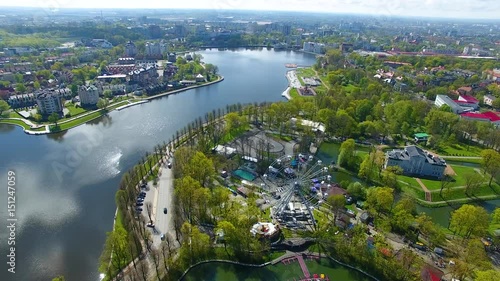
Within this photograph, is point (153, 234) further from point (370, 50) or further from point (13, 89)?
point (370, 50)

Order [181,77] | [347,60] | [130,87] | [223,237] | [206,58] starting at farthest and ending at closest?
1. [206,58]
2. [347,60]
3. [181,77]
4. [130,87]
5. [223,237]

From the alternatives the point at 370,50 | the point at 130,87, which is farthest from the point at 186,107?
the point at 370,50

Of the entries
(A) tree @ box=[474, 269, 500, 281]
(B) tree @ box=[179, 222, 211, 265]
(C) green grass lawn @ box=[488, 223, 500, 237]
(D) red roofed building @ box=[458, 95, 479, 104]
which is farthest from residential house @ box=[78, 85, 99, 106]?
(D) red roofed building @ box=[458, 95, 479, 104]

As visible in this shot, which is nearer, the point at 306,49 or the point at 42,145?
the point at 42,145

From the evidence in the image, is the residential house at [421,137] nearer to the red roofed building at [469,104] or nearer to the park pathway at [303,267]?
the red roofed building at [469,104]

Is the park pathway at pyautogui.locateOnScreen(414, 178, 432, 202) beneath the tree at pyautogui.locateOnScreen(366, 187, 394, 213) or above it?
beneath

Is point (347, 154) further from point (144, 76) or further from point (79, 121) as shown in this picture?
point (144, 76)

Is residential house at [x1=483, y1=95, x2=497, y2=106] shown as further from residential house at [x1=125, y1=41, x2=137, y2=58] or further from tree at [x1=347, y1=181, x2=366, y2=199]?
residential house at [x1=125, y1=41, x2=137, y2=58]
